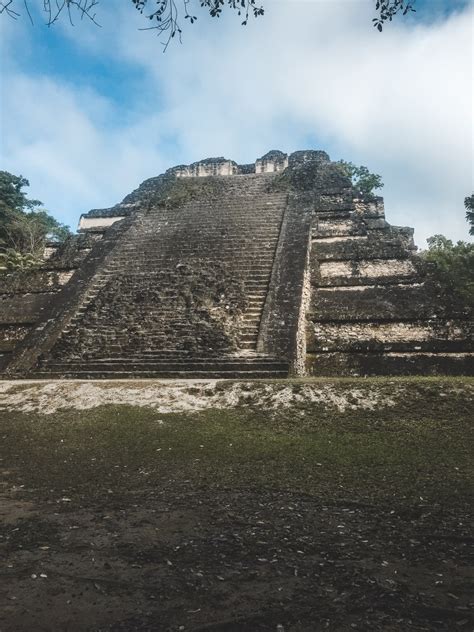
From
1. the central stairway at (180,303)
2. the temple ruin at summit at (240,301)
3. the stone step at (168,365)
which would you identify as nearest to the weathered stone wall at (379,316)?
the temple ruin at summit at (240,301)

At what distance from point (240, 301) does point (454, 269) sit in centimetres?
873

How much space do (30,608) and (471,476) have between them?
10.8ft

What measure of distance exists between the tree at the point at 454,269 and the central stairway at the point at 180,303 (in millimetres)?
3598

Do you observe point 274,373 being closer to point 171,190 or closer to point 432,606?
point 432,606

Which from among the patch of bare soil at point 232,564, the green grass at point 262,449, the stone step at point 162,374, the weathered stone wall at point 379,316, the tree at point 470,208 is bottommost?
the patch of bare soil at point 232,564

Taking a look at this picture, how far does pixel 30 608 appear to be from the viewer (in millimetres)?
2189

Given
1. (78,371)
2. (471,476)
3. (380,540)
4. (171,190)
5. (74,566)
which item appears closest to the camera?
(74,566)

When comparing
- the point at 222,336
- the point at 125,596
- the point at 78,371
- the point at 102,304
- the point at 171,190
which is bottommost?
the point at 125,596

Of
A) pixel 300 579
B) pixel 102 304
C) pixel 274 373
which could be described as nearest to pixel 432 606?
pixel 300 579

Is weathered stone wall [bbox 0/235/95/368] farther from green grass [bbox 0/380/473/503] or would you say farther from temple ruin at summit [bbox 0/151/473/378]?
green grass [bbox 0/380/473/503]

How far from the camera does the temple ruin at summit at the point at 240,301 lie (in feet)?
26.2

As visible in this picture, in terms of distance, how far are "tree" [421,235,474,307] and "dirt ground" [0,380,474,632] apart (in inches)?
157

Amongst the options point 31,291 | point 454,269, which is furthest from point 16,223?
point 454,269

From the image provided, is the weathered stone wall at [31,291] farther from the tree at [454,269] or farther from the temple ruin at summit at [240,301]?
the tree at [454,269]
